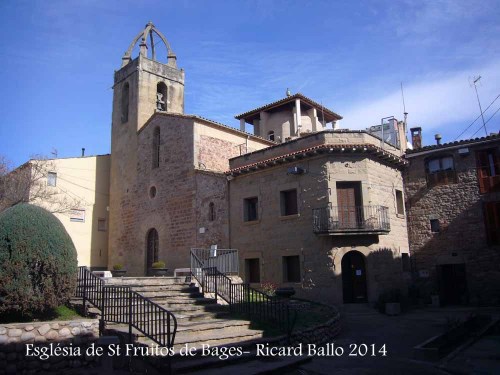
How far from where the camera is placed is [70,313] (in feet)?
33.9

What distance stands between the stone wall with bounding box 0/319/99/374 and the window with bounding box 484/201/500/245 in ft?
54.9

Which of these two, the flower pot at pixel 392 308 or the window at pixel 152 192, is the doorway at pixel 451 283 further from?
the window at pixel 152 192

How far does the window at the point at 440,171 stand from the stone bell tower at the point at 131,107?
620 inches

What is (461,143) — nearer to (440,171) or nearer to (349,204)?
(440,171)

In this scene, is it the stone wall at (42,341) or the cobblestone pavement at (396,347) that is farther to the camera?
the cobblestone pavement at (396,347)

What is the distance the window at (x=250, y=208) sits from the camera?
65.8 feet

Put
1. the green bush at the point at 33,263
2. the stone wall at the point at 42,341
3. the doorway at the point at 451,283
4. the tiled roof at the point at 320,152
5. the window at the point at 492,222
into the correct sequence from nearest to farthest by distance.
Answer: the stone wall at the point at 42,341 → the green bush at the point at 33,263 → the tiled roof at the point at 320,152 → the window at the point at 492,222 → the doorway at the point at 451,283

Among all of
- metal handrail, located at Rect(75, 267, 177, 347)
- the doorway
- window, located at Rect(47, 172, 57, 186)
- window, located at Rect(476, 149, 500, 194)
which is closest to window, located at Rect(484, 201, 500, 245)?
window, located at Rect(476, 149, 500, 194)

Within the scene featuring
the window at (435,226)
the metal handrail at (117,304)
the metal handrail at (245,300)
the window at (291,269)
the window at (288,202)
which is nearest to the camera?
the metal handrail at (117,304)

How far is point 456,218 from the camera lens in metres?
19.5

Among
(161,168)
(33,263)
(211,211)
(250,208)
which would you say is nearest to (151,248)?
(161,168)

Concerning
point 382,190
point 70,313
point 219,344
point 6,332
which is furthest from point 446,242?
point 6,332

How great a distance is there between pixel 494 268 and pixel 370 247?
5.79 metres

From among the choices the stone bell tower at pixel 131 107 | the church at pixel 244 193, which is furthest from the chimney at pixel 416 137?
the stone bell tower at pixel 131 107
